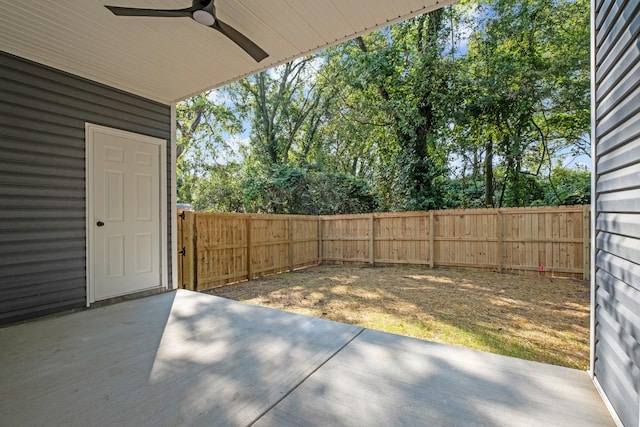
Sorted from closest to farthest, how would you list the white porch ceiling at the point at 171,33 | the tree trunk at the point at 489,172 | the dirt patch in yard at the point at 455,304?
1. the white porch ceiling at the point at 171,33
2. the dirt patch in yard at the point at 455,304
3. the tree trunk at the point at 489,172

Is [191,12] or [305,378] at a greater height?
[191,12]

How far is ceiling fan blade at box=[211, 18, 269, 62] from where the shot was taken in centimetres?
221

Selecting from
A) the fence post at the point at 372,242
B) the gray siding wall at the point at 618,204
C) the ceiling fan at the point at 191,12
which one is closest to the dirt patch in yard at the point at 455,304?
the fence post at the point at 372,242

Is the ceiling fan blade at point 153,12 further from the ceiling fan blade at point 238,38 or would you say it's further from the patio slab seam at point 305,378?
the patio slab seam at point 305,378

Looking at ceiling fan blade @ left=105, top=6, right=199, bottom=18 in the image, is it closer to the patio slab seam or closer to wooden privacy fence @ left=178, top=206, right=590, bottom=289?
the patio slab seam

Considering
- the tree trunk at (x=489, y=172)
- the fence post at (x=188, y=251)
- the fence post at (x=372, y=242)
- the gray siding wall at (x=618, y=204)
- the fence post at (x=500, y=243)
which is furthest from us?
Result: the tree trunk at (x=489, y=172)

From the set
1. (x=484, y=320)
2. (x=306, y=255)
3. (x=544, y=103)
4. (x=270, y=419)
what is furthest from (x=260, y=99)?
(x=270, y=419)

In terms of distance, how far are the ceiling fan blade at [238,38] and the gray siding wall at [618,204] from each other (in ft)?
7.32

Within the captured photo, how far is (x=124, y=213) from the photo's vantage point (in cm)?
342

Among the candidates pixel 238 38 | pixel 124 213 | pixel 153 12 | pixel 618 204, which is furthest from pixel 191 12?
pixel 618 204

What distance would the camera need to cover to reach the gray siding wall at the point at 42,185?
2.61m

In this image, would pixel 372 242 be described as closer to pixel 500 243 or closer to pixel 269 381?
pixel 500 243

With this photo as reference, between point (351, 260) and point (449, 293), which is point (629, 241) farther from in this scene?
point (351, 260)

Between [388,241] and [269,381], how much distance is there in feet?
21.7
